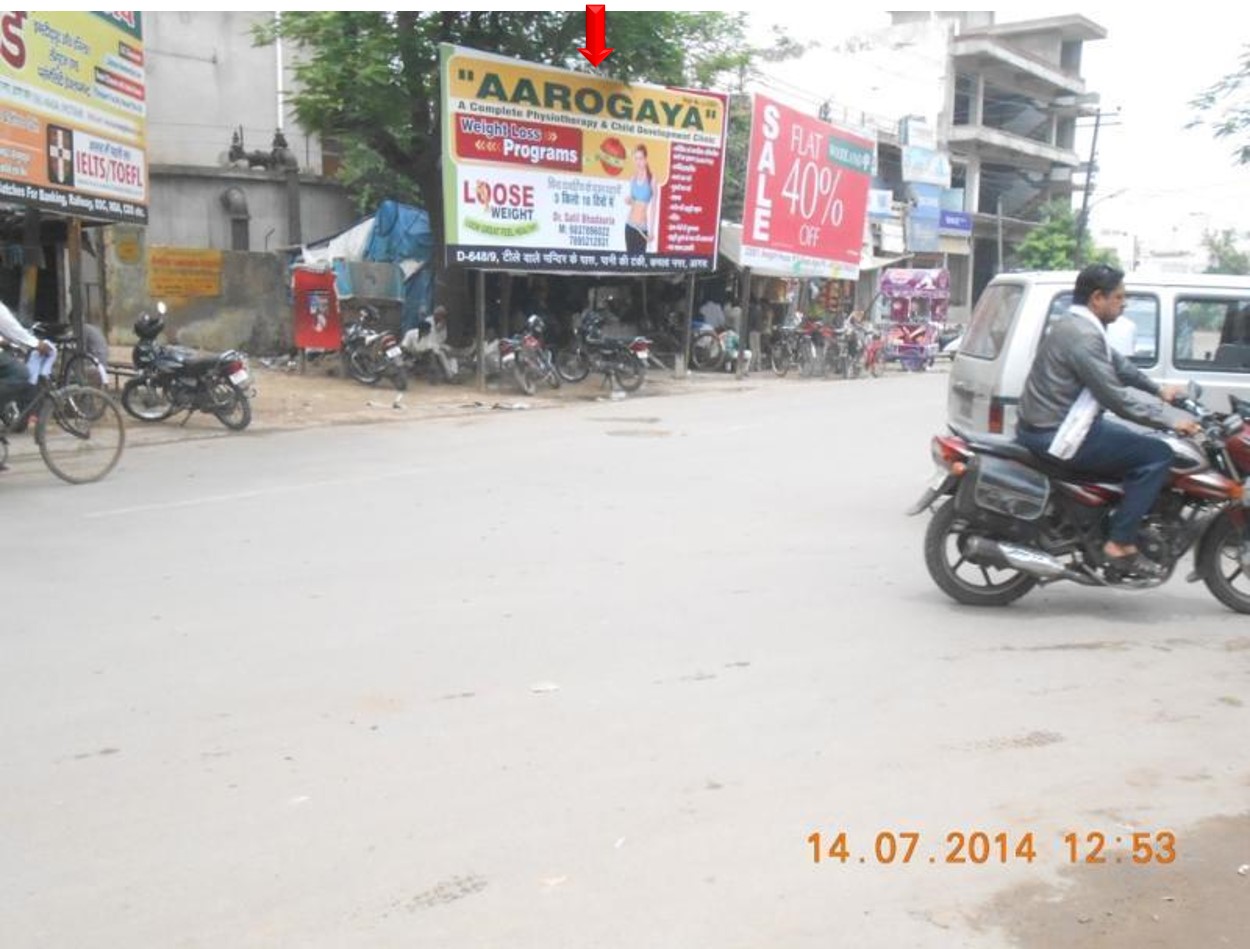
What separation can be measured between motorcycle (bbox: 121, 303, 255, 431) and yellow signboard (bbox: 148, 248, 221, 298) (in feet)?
23.4

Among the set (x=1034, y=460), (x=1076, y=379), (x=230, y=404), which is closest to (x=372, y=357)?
(x=230, y=404)

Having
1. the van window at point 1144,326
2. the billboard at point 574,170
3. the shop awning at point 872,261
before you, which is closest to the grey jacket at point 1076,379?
the van window at point 1144,326

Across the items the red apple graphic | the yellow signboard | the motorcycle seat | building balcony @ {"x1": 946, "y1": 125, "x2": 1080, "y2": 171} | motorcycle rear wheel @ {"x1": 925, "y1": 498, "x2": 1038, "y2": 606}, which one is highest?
building balcony @ {"x1": 946, "y1": 125, "x2": 1080, "y2": 171}

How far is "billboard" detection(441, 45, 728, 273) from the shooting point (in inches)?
690

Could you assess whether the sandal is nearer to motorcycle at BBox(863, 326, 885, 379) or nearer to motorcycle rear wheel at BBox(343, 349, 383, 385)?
motorcycle rear wheel at BBox(343, 349, 383, 385)

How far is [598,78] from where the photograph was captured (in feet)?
62.3

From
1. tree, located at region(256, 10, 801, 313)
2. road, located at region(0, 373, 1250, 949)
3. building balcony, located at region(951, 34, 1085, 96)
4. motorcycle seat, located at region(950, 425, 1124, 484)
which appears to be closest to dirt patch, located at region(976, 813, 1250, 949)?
road, located at region(0, 373, 1250, 949)

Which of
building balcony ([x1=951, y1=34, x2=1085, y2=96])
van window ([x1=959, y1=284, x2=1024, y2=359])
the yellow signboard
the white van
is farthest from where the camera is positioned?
building balcony ([x1=951, y1=34, x2=1085, y2=96])

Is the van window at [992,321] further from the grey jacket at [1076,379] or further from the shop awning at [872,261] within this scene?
the shop awning at [872,261]

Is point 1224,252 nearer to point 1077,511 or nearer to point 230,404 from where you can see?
point 230,404

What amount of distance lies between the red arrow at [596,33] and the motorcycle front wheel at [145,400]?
29.1 feet

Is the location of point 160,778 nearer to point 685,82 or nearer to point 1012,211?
point 685,82

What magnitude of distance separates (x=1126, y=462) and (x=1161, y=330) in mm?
2187

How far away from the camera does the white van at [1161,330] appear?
7.30 meters
